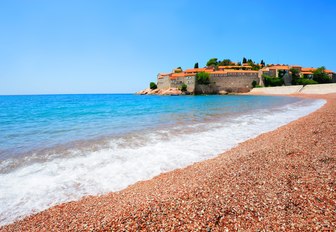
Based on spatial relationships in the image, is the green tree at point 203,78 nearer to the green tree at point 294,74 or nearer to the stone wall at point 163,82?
the stone wall at point 163,82

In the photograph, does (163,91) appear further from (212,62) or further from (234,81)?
(212,62)

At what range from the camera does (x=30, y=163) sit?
24.7 feet

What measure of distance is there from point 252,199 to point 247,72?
10282 centimetres

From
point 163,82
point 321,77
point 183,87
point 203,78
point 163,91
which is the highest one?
point 203,78

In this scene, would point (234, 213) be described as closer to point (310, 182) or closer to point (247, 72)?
point (310, 182)

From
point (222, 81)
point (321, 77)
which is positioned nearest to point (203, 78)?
point (222, 81)

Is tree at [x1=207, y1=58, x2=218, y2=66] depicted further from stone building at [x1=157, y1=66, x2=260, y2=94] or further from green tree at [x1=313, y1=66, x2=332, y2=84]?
green tree at [x1=313, y1=66, x2=332, y2=84]

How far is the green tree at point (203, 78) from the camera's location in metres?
96.6

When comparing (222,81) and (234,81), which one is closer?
(234,81)

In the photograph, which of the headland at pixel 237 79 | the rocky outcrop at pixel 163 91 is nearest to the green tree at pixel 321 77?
the headland at pixel 237 79

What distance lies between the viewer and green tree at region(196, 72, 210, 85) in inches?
3804

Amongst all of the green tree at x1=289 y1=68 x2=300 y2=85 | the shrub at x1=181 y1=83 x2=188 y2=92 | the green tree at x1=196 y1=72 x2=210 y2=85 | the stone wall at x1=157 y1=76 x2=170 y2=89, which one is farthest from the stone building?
the green tree at x1=289 y1=68 x2=300 y2=85

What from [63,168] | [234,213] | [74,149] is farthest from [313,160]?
[74,149]

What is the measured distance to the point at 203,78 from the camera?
9694 centimetres
